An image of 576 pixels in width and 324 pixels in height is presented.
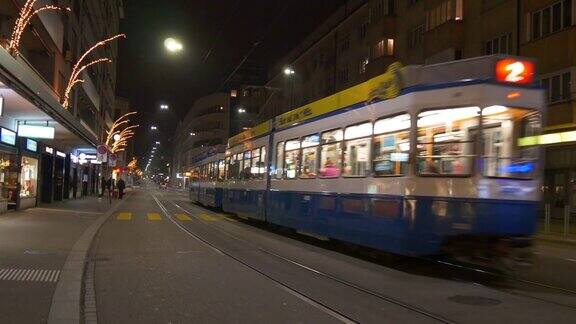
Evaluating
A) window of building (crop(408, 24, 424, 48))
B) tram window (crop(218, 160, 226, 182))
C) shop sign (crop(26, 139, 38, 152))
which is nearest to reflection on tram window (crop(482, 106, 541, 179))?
tram window (crop(218, 160, 226, 182))

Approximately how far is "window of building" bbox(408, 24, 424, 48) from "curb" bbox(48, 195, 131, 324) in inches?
1166

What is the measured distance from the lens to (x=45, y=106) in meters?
19.8

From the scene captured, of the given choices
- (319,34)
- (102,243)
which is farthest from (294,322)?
(319,34)

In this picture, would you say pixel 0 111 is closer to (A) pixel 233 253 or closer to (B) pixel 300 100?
(A) pixel 233 253

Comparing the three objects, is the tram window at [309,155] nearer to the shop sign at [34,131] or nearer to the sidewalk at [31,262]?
the sidewalk at [31,262]

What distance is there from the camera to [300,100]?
217 feet

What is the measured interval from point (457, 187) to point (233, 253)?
546cm

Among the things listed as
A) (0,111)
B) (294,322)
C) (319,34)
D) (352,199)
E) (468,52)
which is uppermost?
(319,34)

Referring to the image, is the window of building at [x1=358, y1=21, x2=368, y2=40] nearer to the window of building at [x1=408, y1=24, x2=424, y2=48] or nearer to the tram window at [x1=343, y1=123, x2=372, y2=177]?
the window of building at [x1=408, y1=24, x2=424, y2=48]

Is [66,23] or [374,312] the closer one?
[374,312]

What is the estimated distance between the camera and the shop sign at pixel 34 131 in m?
22.7

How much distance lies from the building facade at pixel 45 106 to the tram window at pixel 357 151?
8231mm

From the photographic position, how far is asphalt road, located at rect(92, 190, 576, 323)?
735cm

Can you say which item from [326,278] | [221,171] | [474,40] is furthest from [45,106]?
[474,40]
